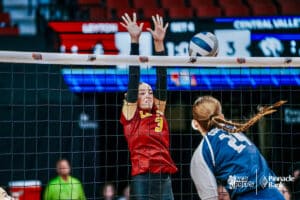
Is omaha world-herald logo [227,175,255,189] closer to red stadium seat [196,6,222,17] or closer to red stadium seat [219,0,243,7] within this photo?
red stadium seat [196,6,222,17]

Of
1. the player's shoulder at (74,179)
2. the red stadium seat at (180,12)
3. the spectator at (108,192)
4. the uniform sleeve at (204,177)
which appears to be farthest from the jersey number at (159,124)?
the red stadium seat at (180,12)

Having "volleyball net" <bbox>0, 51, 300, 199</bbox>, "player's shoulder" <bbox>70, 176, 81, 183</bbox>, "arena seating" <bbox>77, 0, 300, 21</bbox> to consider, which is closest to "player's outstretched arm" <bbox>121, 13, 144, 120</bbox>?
"volleyball net" <bbox>0, 51, 300, 199</bbox>

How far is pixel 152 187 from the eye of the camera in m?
7.41

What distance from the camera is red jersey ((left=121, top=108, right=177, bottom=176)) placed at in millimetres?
7430

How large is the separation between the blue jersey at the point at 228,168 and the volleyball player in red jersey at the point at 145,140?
1.17 metres

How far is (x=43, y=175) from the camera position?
1120 cm

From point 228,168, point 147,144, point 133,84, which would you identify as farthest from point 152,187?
point 228,168

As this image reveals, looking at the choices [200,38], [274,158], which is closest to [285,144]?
[274,158]

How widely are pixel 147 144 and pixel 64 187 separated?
8.61 feet

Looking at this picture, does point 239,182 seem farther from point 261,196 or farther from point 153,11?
point 153,11

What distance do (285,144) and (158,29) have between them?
10.2ft

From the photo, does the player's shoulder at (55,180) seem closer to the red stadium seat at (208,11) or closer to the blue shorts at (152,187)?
the blue shorts at (152,187)

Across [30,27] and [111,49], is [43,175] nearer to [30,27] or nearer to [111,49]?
[111,49]

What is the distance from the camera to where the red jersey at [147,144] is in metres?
7.43
